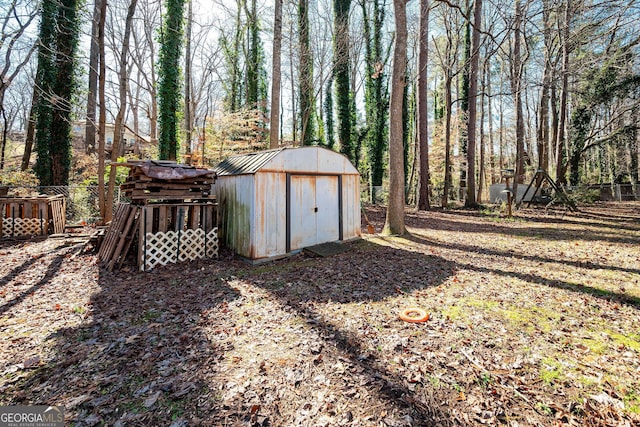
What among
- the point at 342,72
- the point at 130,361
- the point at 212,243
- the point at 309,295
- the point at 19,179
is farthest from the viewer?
the point at 342,72

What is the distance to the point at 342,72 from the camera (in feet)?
68.3

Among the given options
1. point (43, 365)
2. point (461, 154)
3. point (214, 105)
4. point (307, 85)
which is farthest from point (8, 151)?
point (461, 154)

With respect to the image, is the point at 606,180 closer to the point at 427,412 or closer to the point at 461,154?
the point at 461,154

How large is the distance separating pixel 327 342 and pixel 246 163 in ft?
17.1

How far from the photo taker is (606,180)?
82.2 feet

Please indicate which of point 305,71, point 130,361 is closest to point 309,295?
point 130,361

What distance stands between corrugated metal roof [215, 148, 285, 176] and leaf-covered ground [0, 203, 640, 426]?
2.16 meters

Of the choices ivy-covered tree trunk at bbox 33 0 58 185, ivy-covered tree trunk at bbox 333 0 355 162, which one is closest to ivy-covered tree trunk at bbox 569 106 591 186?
ivy-covered tree trunk at bbox 333 0 355 162

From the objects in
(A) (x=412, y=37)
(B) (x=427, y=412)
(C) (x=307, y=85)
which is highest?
(A) (x=412, y=37)

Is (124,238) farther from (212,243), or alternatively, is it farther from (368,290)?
(368,290)

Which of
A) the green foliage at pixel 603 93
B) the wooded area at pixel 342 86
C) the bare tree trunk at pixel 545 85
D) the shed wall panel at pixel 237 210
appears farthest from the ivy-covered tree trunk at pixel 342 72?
the shed wall panel at pixel 237 210

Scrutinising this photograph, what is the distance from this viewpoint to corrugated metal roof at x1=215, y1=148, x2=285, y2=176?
694 cm

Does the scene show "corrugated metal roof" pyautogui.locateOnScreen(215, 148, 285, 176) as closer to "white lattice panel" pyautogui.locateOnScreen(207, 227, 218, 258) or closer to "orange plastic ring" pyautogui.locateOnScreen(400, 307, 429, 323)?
"white lattice panel" pyautogui.locateOnScreen(207, 227, 218, 258)

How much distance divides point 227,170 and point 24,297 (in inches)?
175
